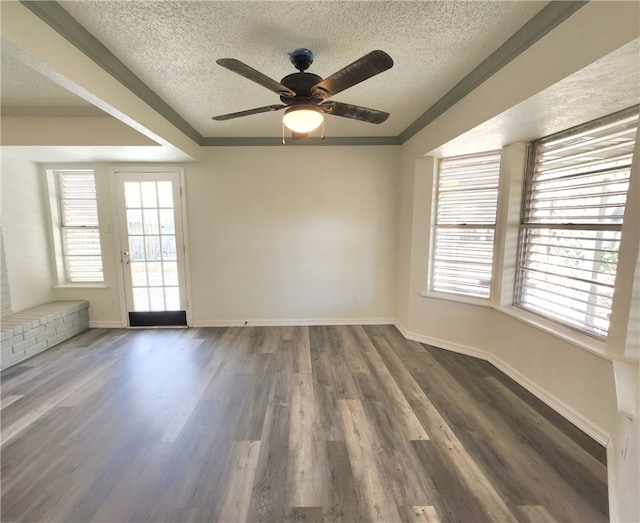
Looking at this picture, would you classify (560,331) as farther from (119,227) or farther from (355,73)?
(119,227)

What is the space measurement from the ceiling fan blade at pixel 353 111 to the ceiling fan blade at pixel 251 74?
0.83 ft

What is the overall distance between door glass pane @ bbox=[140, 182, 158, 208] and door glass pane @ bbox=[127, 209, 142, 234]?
6.1 inches

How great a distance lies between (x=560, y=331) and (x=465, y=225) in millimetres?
1323

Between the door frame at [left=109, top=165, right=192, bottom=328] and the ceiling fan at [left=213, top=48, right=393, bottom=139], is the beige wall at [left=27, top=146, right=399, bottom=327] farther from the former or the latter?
the ceiling fan at [left=213, top=48, right=393, bottom=139]

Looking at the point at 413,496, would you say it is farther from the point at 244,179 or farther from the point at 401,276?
the point at 244,179

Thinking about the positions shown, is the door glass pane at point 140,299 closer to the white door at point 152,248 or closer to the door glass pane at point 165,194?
the white door at point 152,248

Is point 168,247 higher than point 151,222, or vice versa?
point 151,222

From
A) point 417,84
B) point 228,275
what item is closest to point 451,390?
point 417,84

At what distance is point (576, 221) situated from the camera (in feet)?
6.92

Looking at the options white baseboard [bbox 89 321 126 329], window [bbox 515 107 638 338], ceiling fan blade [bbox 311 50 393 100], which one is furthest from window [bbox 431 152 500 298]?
white baseboard [bbox 89 321 126 329]

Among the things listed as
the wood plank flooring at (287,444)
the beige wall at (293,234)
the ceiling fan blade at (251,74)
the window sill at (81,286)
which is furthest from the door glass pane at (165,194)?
the ceiling fan blade at (251,74)

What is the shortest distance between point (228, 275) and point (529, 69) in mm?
3690

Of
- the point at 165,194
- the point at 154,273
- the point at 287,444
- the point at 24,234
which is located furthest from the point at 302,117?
the point at 24,234

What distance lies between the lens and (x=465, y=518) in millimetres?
1334
